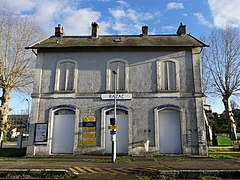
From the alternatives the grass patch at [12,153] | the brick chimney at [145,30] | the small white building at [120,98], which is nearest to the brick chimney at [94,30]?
the small white building at [120,98]

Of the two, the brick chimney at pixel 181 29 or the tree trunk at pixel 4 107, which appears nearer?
the brick chimney at pixel 181 29

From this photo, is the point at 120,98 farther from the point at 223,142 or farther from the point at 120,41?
the point at 223,142

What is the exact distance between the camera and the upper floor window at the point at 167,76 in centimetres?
1360

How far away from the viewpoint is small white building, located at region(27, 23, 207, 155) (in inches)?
508

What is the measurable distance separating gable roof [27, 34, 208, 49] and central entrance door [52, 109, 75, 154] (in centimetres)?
503

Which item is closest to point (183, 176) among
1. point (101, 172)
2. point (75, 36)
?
point (101, 172)

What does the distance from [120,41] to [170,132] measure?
292 inches

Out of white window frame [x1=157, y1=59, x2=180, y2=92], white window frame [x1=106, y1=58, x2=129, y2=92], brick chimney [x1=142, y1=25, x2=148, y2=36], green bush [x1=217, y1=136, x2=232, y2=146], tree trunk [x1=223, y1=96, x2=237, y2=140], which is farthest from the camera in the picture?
tree trunk [x1=223, y1=96, x2=237, y2=140]

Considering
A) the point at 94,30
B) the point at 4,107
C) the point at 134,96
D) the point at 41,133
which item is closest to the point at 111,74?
the point at 134,96

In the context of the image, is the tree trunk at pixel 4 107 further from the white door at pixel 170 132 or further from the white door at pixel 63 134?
the white door at pixel 170 132

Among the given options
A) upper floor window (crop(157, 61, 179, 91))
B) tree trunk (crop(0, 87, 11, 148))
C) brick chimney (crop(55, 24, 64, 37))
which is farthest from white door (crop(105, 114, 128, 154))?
tree trunk (crop(0, 87, 11, 148))

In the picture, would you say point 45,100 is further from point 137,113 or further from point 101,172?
point 101,172

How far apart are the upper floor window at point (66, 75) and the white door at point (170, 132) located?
252 inches

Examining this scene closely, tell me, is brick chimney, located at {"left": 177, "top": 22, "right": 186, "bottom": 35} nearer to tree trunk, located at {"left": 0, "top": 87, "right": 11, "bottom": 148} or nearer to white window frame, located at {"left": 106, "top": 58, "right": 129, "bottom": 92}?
white window frame, located at {"left": 106, "top": 58, "right": 129, "bottom": 92}
